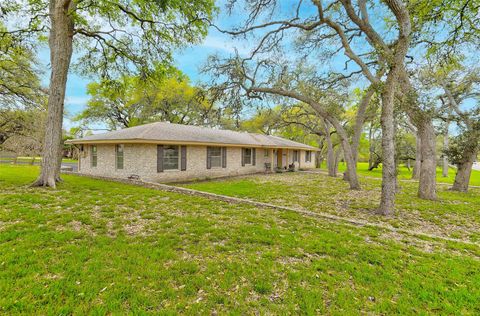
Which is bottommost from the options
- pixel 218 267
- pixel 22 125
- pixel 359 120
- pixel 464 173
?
pixel 218 267

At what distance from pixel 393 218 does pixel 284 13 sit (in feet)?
27.3

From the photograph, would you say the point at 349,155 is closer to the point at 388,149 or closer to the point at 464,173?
the point at 388,149

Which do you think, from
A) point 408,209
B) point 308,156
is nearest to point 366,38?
point 408,209

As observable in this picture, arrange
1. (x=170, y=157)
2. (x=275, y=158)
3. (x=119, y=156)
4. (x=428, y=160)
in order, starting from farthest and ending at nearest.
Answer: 1. (x=275, y=158)
2. (x=170, y=157)
3. (x=119, y=156)
4. (x=428, y=160)

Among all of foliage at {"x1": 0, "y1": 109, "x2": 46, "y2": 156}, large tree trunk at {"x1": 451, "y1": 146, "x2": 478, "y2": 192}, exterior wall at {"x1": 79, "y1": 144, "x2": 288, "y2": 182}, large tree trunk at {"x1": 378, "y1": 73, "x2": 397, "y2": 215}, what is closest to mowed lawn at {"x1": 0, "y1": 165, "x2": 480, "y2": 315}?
large tree trunk at {"x1": 378, "y1": 73, "x2": 397, "y2": 215}

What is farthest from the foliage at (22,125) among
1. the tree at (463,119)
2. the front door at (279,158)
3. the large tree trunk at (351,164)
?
the tree at (463,119)

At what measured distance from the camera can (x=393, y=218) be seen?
6125mm

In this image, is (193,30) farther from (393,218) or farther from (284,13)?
(393,218)

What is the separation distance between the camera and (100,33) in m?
9.41

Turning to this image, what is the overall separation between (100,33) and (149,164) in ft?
19.7

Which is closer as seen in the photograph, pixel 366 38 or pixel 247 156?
pixel 366 38

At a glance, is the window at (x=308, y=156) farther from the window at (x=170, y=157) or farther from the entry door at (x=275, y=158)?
the window at (x=170, y=157)

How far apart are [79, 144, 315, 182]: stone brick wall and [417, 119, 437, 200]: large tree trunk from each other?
10.2 metres

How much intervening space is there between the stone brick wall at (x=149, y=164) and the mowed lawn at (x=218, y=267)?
18.8ft
